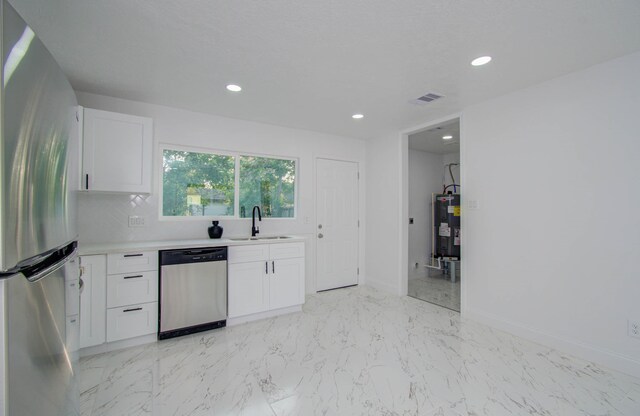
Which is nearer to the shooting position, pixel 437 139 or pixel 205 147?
pixel 205 147

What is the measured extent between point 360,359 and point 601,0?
9.73ft

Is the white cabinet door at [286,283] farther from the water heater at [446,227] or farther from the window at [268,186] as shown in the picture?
the water heater at [446,227]

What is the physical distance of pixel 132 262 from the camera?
2.60 meters

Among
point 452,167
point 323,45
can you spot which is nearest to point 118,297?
point 323,45

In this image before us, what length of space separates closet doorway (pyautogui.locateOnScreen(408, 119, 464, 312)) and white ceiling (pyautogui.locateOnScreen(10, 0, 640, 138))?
2083mm

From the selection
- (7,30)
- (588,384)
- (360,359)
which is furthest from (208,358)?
(588,384)

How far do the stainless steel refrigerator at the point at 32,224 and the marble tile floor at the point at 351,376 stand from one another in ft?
3.30

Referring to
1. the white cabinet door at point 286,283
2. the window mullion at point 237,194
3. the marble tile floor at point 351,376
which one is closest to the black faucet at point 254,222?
the window mullion at point 237,194

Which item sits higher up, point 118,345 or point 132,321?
point 132,321

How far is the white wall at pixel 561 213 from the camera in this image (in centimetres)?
221

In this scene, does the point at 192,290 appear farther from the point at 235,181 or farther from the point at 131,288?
the point at 235,181

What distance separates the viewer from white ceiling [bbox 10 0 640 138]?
1700 mm

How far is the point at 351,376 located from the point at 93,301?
2325mm

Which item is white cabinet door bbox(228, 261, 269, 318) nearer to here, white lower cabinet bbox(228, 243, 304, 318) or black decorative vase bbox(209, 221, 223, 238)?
white lower cabinet bbox(228, 243, 304, 318)
